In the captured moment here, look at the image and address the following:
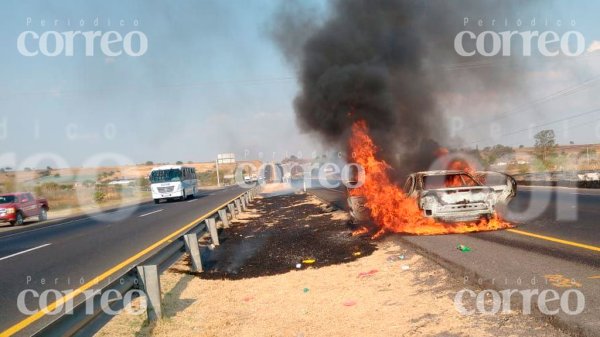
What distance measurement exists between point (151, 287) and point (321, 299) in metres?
2.23

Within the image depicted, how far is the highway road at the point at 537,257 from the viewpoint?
5434 millimetres

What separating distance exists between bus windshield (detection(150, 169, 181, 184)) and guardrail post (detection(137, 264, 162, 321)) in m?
31.7

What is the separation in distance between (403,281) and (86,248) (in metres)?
9.06

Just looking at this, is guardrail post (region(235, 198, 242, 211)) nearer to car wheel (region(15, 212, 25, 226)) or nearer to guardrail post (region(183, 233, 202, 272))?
guardrail post (region(183, 233, 202, 272))

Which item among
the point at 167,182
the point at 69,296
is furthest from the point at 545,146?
the point at 69,296

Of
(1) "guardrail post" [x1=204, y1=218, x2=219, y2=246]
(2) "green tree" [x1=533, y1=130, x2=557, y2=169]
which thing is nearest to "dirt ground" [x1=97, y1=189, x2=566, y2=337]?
(1) "guardrail post" [x1=204, y1=218, x2=219, y2=246]

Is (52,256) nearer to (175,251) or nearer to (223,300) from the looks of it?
(175,251)

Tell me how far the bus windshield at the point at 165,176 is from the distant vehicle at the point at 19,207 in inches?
382

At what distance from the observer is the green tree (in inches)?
2680

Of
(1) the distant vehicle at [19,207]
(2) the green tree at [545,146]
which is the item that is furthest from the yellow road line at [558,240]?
(2) the green tree at [545,146]

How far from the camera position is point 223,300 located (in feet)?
22.7

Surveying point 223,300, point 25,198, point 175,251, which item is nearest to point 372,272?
point 223,300

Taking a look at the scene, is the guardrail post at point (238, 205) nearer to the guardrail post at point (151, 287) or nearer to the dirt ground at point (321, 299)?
the dirt ground at point (321, 299)

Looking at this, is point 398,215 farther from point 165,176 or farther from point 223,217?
point 165,176
